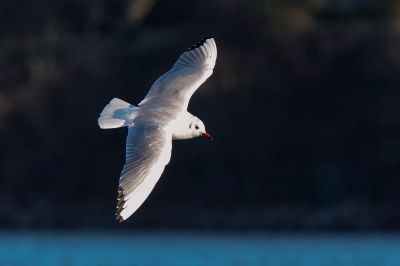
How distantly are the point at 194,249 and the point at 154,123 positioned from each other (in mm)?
14129

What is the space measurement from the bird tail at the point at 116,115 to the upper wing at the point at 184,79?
19 cm

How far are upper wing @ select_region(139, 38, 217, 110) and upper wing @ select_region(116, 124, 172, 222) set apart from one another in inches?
21.5

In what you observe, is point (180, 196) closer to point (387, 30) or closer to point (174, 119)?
point (387, 30)

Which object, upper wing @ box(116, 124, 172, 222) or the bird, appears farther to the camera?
the bird

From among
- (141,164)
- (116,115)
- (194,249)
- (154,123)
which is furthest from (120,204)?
(194,249)

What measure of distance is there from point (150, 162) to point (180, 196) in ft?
53.6

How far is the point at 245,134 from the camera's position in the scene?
1025 inches

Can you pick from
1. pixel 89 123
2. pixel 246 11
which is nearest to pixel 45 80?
pixel 89 123

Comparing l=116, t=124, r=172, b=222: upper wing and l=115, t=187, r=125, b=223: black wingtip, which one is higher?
l=116, t=124, r=172, b=222: upper wing

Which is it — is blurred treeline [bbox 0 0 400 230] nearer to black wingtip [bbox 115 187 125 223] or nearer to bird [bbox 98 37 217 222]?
bird [bbox 98 37 217 222]

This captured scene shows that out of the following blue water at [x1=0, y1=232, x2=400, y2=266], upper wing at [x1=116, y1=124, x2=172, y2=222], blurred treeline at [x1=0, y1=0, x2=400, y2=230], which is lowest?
upper wing at [x1=116, y1=124, x2=172, y2=222]

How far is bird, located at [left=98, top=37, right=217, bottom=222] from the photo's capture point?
9125mm

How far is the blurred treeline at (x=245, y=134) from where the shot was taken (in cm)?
2541

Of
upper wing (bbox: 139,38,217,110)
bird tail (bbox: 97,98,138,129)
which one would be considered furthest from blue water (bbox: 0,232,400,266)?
bird tail (bbox: 97,98,138,129)
